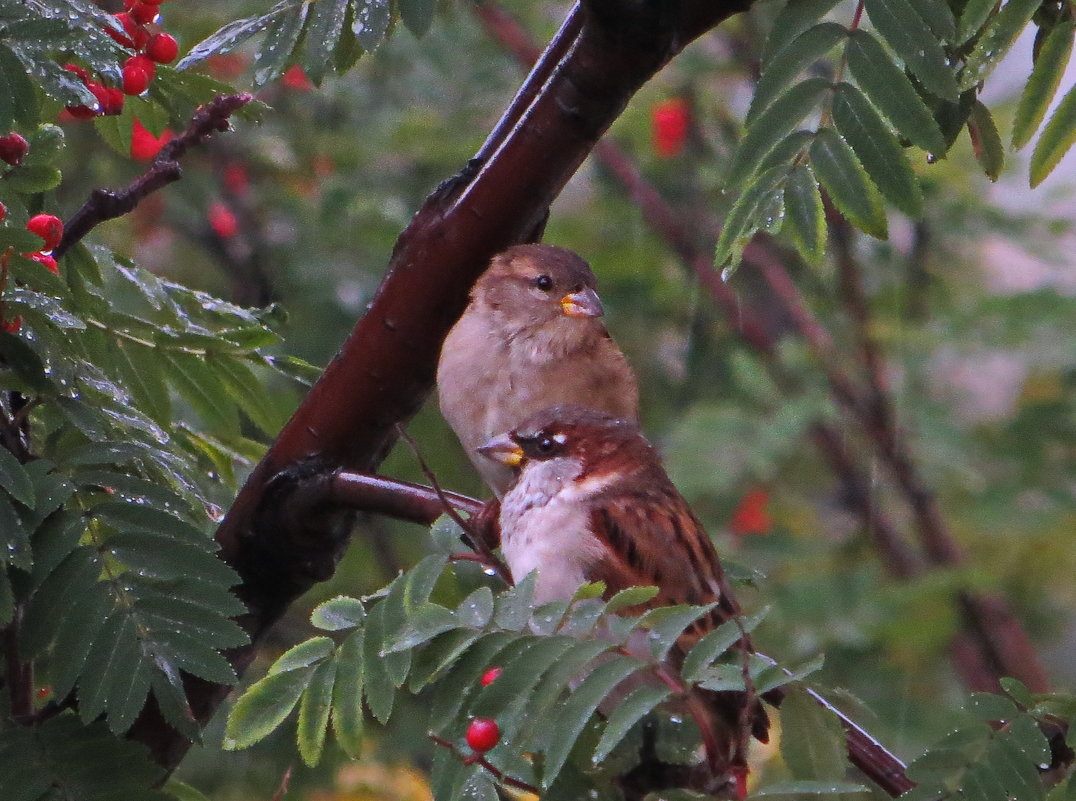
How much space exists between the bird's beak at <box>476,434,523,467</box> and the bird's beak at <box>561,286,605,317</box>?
2.48 ft

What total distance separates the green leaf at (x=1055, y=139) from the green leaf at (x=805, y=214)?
0.27m

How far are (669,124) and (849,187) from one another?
13.0ft

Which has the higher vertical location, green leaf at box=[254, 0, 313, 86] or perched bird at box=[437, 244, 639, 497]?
green leaf at box=[254, 0, 313, 86]

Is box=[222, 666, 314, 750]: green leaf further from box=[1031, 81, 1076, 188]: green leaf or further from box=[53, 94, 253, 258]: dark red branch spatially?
box=[1031, 81, 1076, 188]: green leaf

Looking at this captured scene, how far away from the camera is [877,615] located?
498 cm

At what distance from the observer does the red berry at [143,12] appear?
1.99 meters

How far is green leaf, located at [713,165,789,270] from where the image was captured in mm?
1749

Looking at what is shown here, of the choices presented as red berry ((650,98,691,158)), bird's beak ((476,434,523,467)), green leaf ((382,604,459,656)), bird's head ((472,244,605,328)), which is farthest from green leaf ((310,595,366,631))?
red berry ((650,98,691,158))

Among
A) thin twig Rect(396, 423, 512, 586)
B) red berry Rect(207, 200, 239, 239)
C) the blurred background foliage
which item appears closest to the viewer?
thin twig Rect(396, 423, 512, 586)

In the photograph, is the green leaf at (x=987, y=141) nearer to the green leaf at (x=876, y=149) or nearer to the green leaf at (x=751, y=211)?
the green leaf at (x=876, y=149)

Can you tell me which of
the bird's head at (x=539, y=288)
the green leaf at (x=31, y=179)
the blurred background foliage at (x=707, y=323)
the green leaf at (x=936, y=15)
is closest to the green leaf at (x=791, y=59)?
the green leaf at (x=936, y=15)

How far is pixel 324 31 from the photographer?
1961 millimetres

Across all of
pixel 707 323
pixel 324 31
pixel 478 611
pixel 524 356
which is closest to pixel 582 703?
pixel 478 611

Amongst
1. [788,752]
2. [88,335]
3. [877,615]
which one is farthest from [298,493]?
[877,615]
